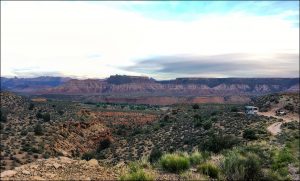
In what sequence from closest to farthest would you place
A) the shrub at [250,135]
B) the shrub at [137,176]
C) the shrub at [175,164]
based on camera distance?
the shrub at [137,176] → the shrub at [175,164] → the shrub at [250,135]

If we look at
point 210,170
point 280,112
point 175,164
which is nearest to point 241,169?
point 210,170

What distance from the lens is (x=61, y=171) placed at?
1214 centimetres

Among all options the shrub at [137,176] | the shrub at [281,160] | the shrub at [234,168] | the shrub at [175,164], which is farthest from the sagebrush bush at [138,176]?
the shrub at [281,160]

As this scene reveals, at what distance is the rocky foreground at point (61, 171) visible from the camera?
1104 cm

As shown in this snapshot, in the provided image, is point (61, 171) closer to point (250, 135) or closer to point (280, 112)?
point (250, 135)

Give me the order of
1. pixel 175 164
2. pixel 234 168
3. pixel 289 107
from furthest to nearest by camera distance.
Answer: pixel 289 107 < pixel 175 164 < pixel 234 168

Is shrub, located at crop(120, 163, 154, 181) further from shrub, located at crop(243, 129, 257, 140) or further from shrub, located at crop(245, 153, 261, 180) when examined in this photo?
shrub, located at crop(243, 129, 257, 140)

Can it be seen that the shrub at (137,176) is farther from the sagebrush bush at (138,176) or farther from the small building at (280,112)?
the small building at (280,112)

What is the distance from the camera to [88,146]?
195 ft

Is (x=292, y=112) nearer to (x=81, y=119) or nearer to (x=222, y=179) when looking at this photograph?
(x=81, y=119)

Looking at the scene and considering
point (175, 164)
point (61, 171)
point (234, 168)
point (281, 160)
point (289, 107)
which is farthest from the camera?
point (289, 107)

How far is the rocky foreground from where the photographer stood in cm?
1104

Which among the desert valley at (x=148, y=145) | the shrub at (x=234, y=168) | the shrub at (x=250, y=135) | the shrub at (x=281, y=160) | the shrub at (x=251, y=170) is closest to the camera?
the desert valley at (x=148, y=145)

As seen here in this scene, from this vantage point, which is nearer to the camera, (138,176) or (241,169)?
(138,176)
